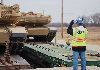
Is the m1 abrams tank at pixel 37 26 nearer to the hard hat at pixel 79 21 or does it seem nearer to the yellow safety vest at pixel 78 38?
the hard hat at pixel 79 21

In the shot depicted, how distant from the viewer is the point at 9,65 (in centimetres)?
1312

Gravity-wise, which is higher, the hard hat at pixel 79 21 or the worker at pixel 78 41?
the hard hat at pixel 79 21

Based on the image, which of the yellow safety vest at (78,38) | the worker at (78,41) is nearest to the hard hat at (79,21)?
the worker at (78,41)

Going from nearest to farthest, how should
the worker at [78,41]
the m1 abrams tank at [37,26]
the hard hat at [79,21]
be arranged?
the worker at [78,41]
the hard hat at [79,21]
the m1 abrams tank at [37,26]

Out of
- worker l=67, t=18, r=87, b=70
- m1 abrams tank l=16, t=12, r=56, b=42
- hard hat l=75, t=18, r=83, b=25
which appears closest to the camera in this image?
worker l=67, t=18, r=87, b=70

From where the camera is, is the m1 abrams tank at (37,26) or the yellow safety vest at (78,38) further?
the m1 abrams tank at (37,26)

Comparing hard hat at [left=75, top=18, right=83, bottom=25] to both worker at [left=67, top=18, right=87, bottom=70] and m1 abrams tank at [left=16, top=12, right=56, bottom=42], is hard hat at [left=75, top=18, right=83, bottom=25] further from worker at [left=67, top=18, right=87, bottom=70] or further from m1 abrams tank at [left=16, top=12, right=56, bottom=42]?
m1 abrams tank at [left=16, top=12, right=56, bottom=42]

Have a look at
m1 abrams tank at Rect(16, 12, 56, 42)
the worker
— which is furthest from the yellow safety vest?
m1 abrams tank at Rect(16, 12, 56, 42)

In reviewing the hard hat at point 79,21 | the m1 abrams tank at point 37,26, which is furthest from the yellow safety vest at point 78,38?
the m1 abrams tank at point 37,26

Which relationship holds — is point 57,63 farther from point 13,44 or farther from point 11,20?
point 11,20

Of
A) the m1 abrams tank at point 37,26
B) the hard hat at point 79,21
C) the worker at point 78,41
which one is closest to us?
the worker at point 78,41

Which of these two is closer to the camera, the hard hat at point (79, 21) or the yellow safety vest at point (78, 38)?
the yellow safety vest at point (78, 38)

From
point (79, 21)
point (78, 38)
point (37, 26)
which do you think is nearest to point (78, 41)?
point (78, 38)

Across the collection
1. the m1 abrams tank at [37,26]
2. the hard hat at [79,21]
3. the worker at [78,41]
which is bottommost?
the m1 abrams tank at [37,26]
